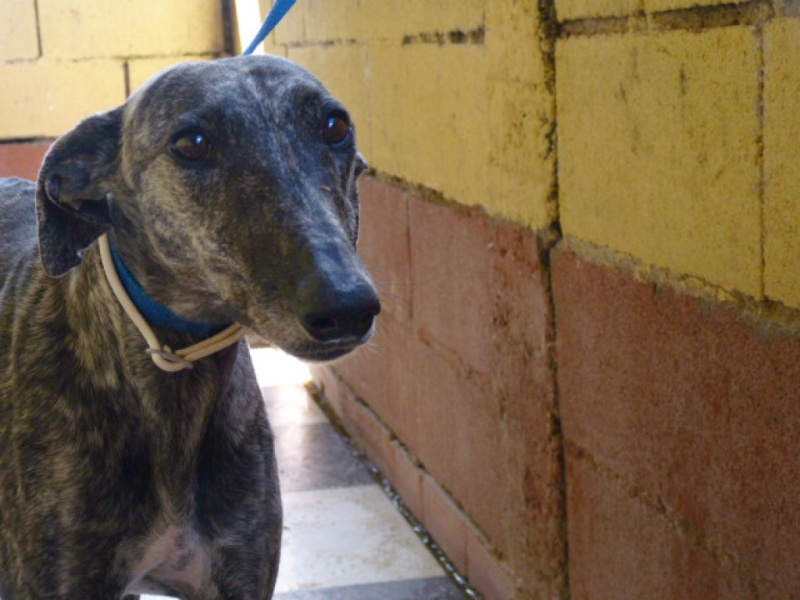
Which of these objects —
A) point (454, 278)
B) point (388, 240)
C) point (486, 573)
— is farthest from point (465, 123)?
point (486, 573)

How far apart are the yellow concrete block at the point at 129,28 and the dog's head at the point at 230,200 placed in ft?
16.3

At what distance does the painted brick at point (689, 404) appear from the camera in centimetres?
189

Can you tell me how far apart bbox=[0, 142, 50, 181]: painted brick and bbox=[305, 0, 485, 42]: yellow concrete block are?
2605mm

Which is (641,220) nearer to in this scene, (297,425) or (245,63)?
(245,63)

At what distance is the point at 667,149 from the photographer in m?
2.12

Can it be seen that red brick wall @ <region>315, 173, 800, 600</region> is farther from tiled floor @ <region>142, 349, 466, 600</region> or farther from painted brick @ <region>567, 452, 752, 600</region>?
tiled floor @ <region>142, 349, 466, 600</region>

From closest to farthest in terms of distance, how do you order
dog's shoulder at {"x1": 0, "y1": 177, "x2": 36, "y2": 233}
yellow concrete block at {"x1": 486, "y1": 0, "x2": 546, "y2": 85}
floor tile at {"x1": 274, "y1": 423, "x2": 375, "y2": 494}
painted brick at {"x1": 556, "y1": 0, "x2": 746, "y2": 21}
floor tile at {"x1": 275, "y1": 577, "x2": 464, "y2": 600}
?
painted brick at {"x1": 556, "y1": 0, "x2": 746, "y2": 21} → yellow concrete block at {"x1": 486, "y1": 0, "x2": 546, "y2": 85} → dog's shoulder at {"x1": 0, "y1": 177, "x2": 36, "y2": 233} → floor tile at {"x1": 275, "y1": 577, "x2": 464, "y2": 600} → floor tile at {"x1": 274, "y1": 423, "x2": 375, "y2": 494}

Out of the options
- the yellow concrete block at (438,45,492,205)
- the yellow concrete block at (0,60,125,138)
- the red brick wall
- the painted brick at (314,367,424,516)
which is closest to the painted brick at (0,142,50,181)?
the yellow concrete block at (0,60,125,138)

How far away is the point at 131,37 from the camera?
725 cm

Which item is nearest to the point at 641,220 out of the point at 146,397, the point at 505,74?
the point at 505,74

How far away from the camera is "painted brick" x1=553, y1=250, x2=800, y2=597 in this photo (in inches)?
74.3

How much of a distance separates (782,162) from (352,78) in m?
2.85

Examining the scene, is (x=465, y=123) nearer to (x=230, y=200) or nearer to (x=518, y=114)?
(x=518, y=114)

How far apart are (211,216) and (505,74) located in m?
0.98
